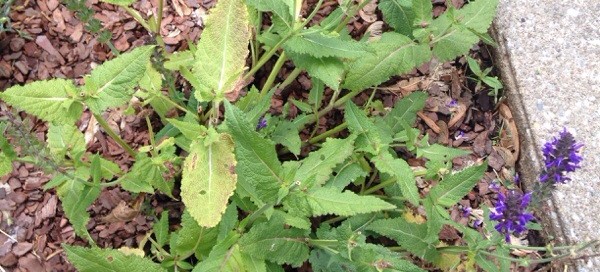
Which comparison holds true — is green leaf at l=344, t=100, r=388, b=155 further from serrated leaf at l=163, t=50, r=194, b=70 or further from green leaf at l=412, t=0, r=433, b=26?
serrated leaf at l=163, t=50, r=194, b=70

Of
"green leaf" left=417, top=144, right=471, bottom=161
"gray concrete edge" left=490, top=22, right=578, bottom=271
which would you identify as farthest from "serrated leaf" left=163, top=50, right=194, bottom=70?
"gray concrete edge" left=490, top=22, right=578, bottom=271

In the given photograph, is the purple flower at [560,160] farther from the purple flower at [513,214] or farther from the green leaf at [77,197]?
the green leaf at [77,197]

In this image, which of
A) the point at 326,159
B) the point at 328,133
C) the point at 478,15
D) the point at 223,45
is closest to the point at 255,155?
the point at 223,45

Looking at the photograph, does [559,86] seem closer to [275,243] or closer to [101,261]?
[275,243]

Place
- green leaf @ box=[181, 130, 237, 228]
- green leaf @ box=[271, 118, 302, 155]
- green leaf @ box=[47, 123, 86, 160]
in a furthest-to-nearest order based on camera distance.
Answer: green leaf @ box=[271, 118, 302, 155], green leaf @ box=[47, 123, 86, 160], green leaf @ box=[181, 130, 237, 228]

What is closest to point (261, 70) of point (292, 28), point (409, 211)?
point (292, 28)

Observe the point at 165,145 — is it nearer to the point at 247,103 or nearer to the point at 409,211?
the point at 247,103

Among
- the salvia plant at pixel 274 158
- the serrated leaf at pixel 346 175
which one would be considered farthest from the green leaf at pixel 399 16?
the serrated leaf at pixel 346 175
